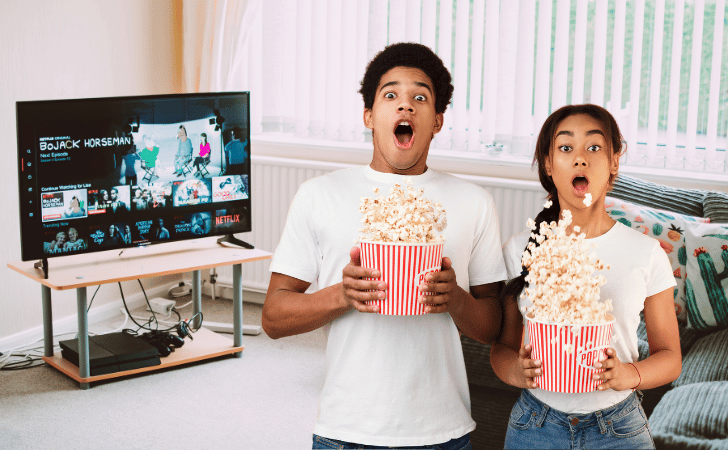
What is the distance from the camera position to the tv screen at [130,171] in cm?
320

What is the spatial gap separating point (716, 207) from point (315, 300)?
202cm

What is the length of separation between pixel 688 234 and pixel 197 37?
2.98 meters

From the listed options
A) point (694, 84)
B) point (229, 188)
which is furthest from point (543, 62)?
point (229, 188)

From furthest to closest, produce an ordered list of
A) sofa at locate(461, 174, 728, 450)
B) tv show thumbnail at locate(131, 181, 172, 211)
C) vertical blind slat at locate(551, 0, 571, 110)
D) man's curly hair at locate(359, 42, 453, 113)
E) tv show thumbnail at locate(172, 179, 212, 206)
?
vertical blind slat at locate(551, 0, 571, 110) < tv show thumbnail at locate(172, 179, 212, 206) < tv show thumbnail at locate(131, 181, 172, 211) < sofa at locate(461, 174, 728, 450) < man's curly hair at locate(359, 42, 453, 113)

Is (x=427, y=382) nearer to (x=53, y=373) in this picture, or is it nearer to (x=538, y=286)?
(x=538, y=286)

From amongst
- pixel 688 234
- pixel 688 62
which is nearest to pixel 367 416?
pixel 688 234

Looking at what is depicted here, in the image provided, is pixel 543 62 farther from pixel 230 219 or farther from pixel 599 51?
pixel 230 219

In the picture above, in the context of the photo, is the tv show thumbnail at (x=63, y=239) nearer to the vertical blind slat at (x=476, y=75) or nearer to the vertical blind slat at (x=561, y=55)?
the vertical blind slat at (x=476, y=75)

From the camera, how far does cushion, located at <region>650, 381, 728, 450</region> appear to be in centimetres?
179

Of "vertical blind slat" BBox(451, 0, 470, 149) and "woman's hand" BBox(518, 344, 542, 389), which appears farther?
"vertical blind slat" BBox(451, 0, 470, 149)

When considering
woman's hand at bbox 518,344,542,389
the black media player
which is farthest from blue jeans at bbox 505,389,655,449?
the black media player

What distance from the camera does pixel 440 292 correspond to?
1252 mm

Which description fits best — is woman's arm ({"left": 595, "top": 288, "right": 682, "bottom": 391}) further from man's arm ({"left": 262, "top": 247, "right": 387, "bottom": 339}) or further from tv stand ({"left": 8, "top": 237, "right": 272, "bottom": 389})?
tv stand ({"left": 8, "top": 237, "right": 272, "bottom": 389})

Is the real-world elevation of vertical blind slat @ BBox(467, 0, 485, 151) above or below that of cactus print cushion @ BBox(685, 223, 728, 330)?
above
